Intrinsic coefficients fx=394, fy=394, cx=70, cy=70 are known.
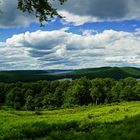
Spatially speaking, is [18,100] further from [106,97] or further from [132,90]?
[132,90]

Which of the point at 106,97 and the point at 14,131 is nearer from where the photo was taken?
the point at 14,131

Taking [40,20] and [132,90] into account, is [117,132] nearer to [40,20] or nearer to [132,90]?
[40,20]

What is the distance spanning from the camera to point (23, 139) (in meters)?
25.9

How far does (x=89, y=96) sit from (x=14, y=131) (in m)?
162

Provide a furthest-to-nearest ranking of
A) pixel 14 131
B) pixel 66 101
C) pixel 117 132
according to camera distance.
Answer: pixel 66 101, pixel 14 131, pixel 117 132

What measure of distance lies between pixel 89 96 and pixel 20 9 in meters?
167

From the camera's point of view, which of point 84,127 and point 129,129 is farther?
point 84,127

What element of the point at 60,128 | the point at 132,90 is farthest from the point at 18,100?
the point at 60,128

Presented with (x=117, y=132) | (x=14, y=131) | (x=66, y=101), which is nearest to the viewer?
(x=117, y=132)

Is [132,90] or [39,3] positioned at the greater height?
[39,3]

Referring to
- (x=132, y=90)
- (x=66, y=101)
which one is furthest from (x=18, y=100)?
(x=132, y=90)

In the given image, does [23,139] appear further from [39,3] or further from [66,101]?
[66,101]

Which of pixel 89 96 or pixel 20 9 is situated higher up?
pixel 20 9

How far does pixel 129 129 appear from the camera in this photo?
2541 cm
